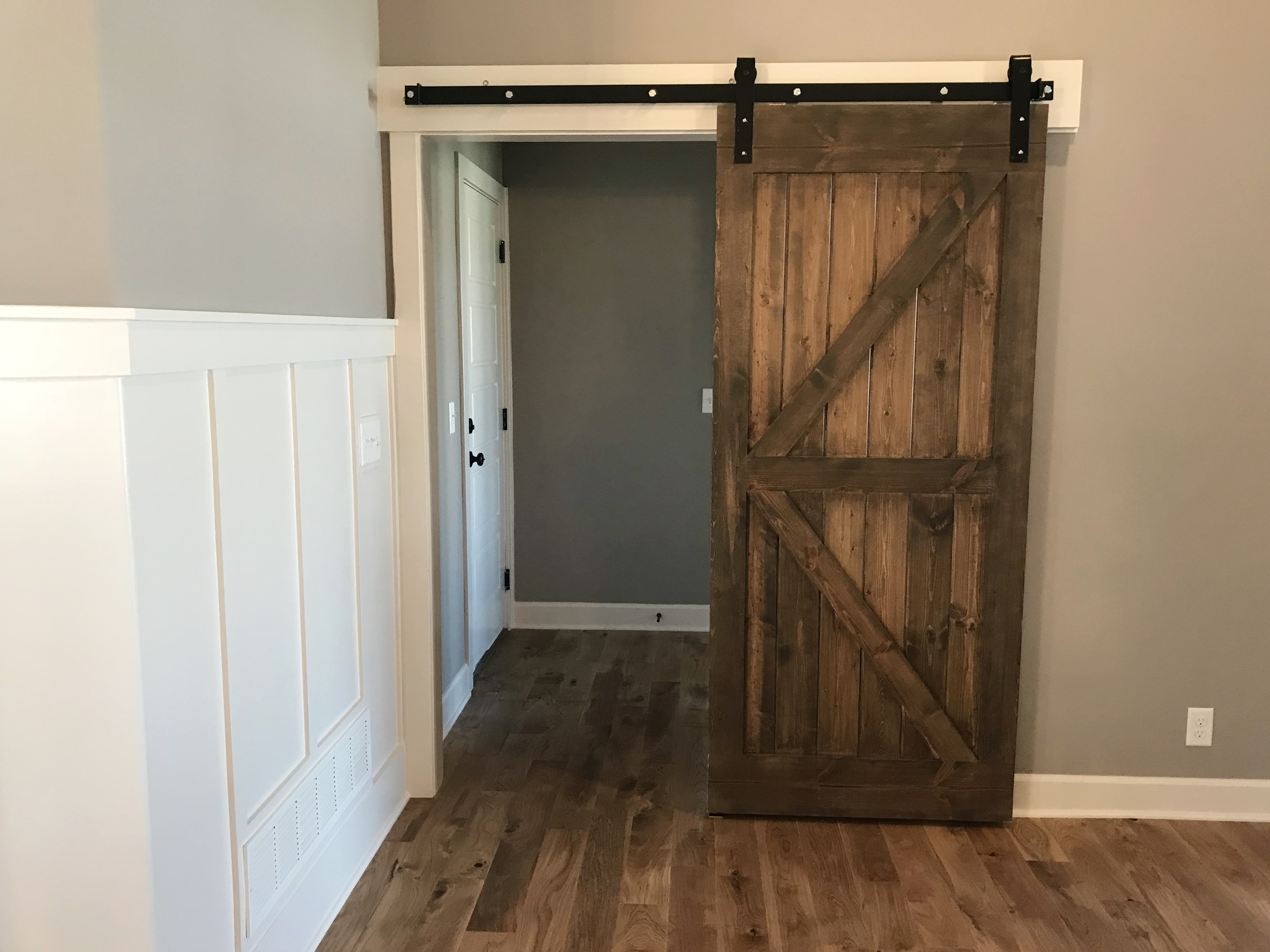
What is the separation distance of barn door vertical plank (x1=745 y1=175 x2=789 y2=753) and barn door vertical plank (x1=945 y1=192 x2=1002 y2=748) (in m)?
0.51

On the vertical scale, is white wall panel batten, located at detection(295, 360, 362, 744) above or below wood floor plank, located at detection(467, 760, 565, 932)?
above

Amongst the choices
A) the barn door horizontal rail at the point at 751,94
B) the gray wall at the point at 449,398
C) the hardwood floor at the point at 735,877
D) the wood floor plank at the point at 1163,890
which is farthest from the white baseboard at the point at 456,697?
the wood floor plank at the point at 1163,890

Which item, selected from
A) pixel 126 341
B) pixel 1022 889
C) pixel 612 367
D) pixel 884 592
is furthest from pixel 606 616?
pixel 126 341

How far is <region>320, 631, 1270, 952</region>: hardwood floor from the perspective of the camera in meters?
2.47

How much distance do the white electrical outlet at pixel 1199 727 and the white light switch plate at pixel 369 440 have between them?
8.18ft

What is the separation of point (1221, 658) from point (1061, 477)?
2.41 ft

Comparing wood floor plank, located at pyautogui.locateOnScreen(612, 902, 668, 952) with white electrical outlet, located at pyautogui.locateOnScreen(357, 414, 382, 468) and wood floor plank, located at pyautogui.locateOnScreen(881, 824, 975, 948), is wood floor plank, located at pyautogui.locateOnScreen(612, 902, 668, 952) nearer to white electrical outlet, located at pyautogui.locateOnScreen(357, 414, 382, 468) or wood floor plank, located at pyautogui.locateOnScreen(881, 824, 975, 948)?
wood floor plank, located at pyautogui.locateOnScreen(881, 824, 975, 948)

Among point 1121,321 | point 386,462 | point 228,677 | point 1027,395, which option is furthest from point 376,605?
point 1121,321

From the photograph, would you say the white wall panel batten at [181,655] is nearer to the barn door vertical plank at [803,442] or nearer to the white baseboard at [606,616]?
the barn door vertical plank at [803,442]

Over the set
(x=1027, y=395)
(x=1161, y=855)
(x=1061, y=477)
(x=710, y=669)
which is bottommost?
(x=1161, y=855)

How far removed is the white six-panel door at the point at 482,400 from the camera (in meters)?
4.04

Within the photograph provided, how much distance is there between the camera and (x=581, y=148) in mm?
4660

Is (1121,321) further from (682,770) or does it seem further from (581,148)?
(581,148)

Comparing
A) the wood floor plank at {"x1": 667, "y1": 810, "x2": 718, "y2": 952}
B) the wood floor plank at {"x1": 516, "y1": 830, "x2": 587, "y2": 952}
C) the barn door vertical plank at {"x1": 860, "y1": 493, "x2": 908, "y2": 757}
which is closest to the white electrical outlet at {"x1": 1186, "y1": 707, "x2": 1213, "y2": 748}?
the barn door vertical plank at {"x1": 860, "y1": 493, "x2": 908, "y2": 757}
